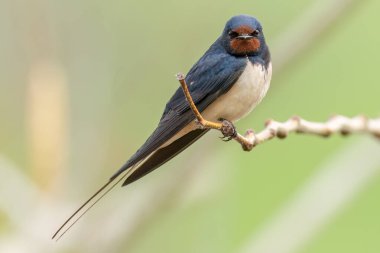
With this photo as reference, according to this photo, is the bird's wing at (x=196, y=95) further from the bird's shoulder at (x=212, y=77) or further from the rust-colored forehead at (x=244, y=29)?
the rust-colored forehead at (x=244, y=29)

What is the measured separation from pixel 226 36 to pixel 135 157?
0.33 meters

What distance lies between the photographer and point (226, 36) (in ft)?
7.23

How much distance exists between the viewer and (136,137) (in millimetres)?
3443

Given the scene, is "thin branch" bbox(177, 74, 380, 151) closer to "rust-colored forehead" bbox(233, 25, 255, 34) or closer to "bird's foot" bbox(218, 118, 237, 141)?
"bird's foot" bbox(218, 118, 237, 141)

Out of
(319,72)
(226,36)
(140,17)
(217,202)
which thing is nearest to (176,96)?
(226,36)

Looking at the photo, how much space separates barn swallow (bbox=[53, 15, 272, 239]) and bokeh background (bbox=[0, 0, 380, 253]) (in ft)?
1.46

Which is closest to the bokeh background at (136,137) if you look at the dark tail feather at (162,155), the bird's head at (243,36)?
the dark tail feather at (162,155)

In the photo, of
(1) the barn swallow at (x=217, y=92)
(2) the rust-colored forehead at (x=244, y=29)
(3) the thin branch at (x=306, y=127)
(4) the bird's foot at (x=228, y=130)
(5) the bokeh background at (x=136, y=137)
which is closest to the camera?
(3) the thin branch at (x=306, y=127)

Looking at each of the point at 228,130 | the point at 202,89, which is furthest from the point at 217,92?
the point at 228,130

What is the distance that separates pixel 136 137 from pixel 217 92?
45.9 inches

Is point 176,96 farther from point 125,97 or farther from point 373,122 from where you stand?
point 125,97

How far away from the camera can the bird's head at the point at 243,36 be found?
83.0 inches

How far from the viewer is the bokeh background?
2857mm

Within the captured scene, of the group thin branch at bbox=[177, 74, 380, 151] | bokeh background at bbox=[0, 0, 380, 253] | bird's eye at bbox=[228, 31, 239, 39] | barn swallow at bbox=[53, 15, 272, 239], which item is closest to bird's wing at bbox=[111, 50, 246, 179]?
barn swallow at bbox=[53, 15, 272, 239]
